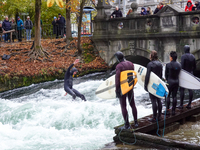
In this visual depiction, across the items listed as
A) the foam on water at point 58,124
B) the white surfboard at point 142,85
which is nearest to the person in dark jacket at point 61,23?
the foam on water at point 58,124

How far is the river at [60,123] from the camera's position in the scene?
9.25 metres

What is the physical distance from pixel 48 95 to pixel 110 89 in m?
9.13

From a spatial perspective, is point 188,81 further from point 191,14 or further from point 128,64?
point 191,14

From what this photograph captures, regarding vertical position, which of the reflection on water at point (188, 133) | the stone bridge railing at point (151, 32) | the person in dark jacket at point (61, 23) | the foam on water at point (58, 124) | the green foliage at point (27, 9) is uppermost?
the green foliage at point (27, 9)

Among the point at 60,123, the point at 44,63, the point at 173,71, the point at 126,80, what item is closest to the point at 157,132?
the point at 126,80

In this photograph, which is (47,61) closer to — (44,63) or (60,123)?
(44,63)

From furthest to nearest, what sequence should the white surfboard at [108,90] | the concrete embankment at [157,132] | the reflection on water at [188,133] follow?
the white surfboard at [108,90] < the reflection on water at [188,133] < the concrete embankment at [157,132]

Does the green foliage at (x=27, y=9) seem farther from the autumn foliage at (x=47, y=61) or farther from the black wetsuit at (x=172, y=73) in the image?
the black wetsuit at (x=172, y=73)

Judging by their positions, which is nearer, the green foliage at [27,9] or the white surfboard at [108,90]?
the white surfboard at [108,90]

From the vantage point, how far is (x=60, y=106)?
13633mm

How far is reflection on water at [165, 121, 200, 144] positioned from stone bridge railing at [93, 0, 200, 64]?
887 cm

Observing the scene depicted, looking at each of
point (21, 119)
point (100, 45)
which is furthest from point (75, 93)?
point (100, 45)

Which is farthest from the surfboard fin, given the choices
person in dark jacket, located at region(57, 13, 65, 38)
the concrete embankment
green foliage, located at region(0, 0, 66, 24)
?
green foliage, located at region(0, 0, 66, 24)

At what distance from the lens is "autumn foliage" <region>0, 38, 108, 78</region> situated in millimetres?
19672
